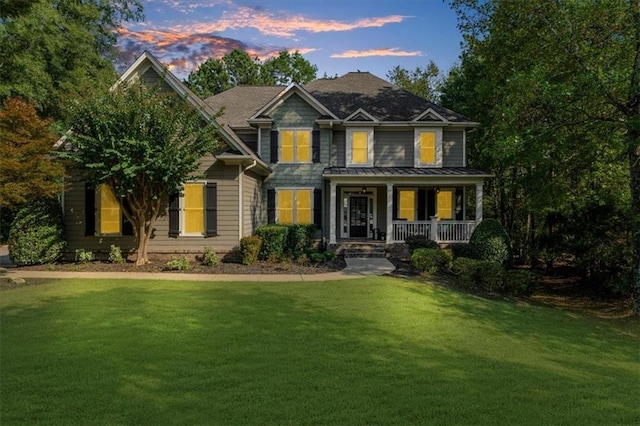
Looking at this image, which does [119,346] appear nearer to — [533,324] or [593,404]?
[593,404]

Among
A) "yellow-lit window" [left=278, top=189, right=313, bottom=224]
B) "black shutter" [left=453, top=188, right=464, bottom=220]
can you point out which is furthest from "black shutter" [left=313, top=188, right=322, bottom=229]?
"black shutter" [left=453, top=188, right=464, bottom=220]

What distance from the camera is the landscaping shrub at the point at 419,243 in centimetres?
1596

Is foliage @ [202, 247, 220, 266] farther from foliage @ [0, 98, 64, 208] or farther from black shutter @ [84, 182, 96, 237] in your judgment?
foliage @ [0, 98, 64, 208]

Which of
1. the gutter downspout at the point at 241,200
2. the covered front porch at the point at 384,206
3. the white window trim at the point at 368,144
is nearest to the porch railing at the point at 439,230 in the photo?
the covered front porch at the point at 384,206

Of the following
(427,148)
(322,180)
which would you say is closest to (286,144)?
(322,180)

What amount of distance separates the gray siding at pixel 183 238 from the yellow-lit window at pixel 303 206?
3.99 meters

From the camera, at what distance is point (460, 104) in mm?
22828

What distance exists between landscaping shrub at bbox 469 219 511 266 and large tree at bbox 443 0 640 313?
1.74m

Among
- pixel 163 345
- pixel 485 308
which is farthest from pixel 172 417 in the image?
pixel 485 308

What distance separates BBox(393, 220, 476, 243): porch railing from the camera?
17.1 metres

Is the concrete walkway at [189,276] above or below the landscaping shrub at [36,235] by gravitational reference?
below

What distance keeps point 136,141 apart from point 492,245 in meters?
11.6

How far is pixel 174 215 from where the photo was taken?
14.4 metres

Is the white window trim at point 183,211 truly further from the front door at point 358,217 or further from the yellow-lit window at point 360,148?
the front door at point 358,217
